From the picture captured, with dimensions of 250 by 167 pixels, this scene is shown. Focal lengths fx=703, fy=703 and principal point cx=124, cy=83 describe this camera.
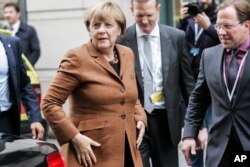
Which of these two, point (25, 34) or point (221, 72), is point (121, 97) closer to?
point (221, 72)

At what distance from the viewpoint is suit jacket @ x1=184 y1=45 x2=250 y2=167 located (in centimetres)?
452

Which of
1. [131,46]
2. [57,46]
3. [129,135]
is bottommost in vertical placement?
[57,46]

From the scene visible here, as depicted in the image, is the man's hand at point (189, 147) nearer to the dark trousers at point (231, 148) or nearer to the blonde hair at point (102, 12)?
the dark trousers at point (231, 148)

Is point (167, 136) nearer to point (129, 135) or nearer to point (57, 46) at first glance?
point (129, 135)

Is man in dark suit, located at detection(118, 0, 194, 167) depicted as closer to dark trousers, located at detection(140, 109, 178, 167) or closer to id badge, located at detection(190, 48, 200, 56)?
dark trousers, located at detection(140, 109, 178, 167)

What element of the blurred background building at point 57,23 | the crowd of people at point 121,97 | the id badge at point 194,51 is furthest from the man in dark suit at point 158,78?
the blurred background building at point 57,23

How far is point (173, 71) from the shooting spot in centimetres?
586

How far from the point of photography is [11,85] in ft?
18.7

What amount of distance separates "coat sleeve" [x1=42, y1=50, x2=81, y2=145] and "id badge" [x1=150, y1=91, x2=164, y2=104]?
130cm

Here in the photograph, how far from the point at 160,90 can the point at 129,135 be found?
3.79 ft

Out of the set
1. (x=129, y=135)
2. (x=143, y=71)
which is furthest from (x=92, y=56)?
(x=143, y=71)

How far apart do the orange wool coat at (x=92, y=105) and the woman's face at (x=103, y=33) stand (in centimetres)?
5

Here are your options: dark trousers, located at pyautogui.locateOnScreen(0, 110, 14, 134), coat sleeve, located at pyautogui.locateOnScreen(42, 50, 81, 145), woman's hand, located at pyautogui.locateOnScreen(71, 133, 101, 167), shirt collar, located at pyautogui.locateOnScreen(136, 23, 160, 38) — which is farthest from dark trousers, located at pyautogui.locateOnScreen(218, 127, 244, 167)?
dark trousers, located at pyautogui.locateOnScreen(0, 110, 14, 134)

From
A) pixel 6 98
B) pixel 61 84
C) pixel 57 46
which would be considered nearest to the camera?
pixel 61 84
